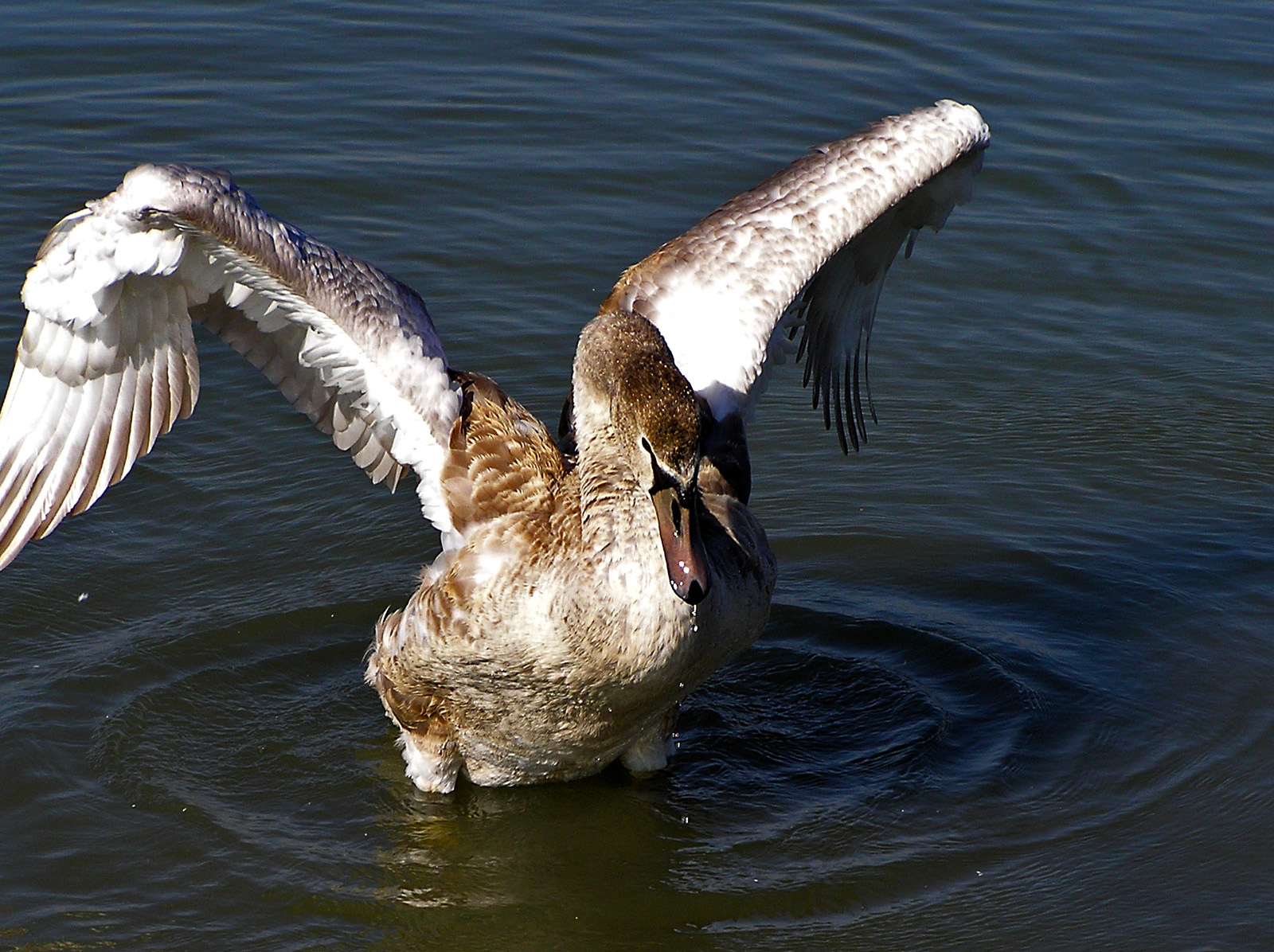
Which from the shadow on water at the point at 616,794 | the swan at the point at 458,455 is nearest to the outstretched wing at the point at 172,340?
the swan at the point at 458,455

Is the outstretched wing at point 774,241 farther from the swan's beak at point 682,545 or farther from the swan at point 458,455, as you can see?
the swan's beak at point 682,545

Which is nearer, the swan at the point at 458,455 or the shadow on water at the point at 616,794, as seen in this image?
the swan at the point at 458,455

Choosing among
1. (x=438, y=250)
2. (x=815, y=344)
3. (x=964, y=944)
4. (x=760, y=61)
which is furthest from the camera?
(x=760, y=61)

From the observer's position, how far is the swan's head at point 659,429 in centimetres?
484

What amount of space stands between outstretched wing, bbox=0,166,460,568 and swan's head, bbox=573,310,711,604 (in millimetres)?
794

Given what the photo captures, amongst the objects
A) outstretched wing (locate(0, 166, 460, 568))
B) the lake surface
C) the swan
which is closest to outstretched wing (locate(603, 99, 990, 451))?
the swan

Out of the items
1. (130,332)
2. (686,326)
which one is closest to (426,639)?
(130,332)

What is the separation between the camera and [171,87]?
Result: 11.0m

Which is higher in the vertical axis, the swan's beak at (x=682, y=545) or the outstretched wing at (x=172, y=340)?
the outstretched wing at (x=172, y=340)

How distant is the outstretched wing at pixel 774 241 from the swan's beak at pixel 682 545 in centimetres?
137

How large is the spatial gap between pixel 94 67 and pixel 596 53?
3281 mm

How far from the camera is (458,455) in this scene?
5668 millimetres

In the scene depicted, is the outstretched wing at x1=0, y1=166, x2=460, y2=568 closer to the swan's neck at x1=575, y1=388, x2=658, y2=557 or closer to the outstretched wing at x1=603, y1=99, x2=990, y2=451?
the swan's neck at x1=575, y1=388, x2=658, y2=557

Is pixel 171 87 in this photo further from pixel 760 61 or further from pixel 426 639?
pixel 426 639
